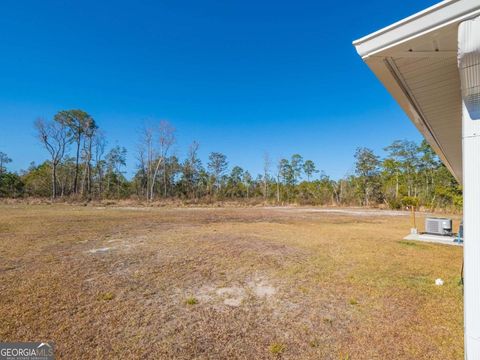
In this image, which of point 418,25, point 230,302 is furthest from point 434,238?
point 418,25

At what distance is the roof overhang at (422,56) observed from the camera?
1.15 m

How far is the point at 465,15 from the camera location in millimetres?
1091

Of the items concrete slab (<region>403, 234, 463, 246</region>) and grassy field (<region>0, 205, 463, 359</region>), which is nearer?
grassy field (<region>0, 205, 463, 359</region>)

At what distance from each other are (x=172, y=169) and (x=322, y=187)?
22.4 metres

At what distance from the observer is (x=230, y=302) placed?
2.83 m

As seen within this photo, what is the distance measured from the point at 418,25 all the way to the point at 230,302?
3015mm

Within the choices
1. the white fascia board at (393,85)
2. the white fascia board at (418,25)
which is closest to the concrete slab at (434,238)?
the white fascia board at (393,85)

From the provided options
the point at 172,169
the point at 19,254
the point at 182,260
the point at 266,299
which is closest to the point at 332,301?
the point at 266,299

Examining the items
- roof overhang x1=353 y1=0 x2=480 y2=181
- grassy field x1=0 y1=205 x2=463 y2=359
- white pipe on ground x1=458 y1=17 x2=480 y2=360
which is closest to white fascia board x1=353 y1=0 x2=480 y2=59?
roof overhang x1=353 y1=0 x2=480 y2=181

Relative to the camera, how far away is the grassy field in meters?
2.01

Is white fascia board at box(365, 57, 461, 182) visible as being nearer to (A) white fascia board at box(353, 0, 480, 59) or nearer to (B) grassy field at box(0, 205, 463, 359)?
(A) white fascia board at box(353, 0, 480, 59)

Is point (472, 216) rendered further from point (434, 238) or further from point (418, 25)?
point (434, 238)

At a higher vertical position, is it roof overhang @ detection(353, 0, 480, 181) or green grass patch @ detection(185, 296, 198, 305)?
roof overhang @ detection(353, 0, 480, 181)

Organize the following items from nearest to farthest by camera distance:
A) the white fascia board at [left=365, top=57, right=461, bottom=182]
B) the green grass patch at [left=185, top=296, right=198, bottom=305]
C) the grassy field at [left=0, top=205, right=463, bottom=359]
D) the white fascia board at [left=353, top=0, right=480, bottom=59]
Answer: the white fascia board at [left=353, top=0, right=480, bottom=59]
the white fascia board at [left=365, top=57, right=461, bottom=182]
the grassy field at [left=0, top=205, right=463, bottom=359]
the green grass patch at [left=185, top=296, right=198, bottom=305]
